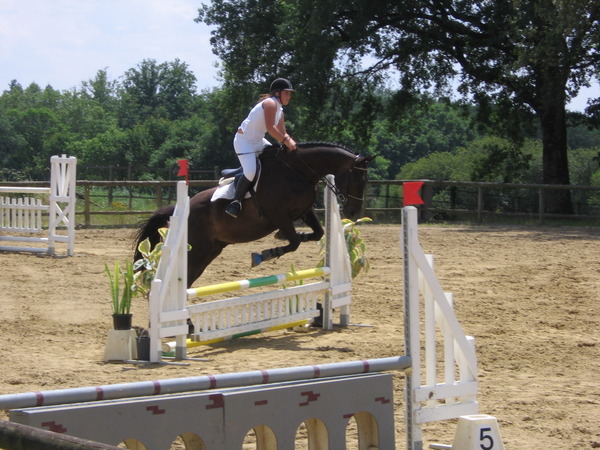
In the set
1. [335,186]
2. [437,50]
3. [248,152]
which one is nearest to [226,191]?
[248,152]

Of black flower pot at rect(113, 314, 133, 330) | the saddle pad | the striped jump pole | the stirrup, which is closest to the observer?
black flower pot at rect(113, 314, 133, 330)

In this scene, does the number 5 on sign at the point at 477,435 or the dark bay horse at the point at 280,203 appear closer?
the number 5 on sign at the point at 477,435

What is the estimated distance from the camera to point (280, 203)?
7.61 meters

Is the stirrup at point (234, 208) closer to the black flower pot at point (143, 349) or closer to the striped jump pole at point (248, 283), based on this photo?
the striped jump pole at point (248, 283)

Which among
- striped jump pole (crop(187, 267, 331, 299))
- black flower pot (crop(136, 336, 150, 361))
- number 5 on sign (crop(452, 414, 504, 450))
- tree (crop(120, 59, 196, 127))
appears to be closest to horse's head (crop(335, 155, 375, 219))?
striped jump pole (crop(187, 267, 331, 299))

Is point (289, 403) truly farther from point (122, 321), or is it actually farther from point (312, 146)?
point (312, 146)

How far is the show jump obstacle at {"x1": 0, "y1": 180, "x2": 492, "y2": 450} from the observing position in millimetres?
3197

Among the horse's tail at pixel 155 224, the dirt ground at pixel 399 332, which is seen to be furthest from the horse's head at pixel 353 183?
the horse's tail at pixel 155 224

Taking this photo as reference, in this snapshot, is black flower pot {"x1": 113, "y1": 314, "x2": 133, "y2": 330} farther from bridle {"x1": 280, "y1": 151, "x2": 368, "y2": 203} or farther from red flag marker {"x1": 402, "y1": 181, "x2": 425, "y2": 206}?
red flag marker {"x1": 402, "y1": 181, "x2": 425, "y2": 206}

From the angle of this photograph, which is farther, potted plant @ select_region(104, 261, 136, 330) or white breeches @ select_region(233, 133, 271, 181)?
white breeches @ select_region(233, 133, 271, 181)

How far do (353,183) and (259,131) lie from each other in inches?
36.6

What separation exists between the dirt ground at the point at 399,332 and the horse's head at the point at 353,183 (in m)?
1.08

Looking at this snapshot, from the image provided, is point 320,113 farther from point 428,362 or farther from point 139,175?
point 428,362

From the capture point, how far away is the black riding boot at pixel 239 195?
757cm
